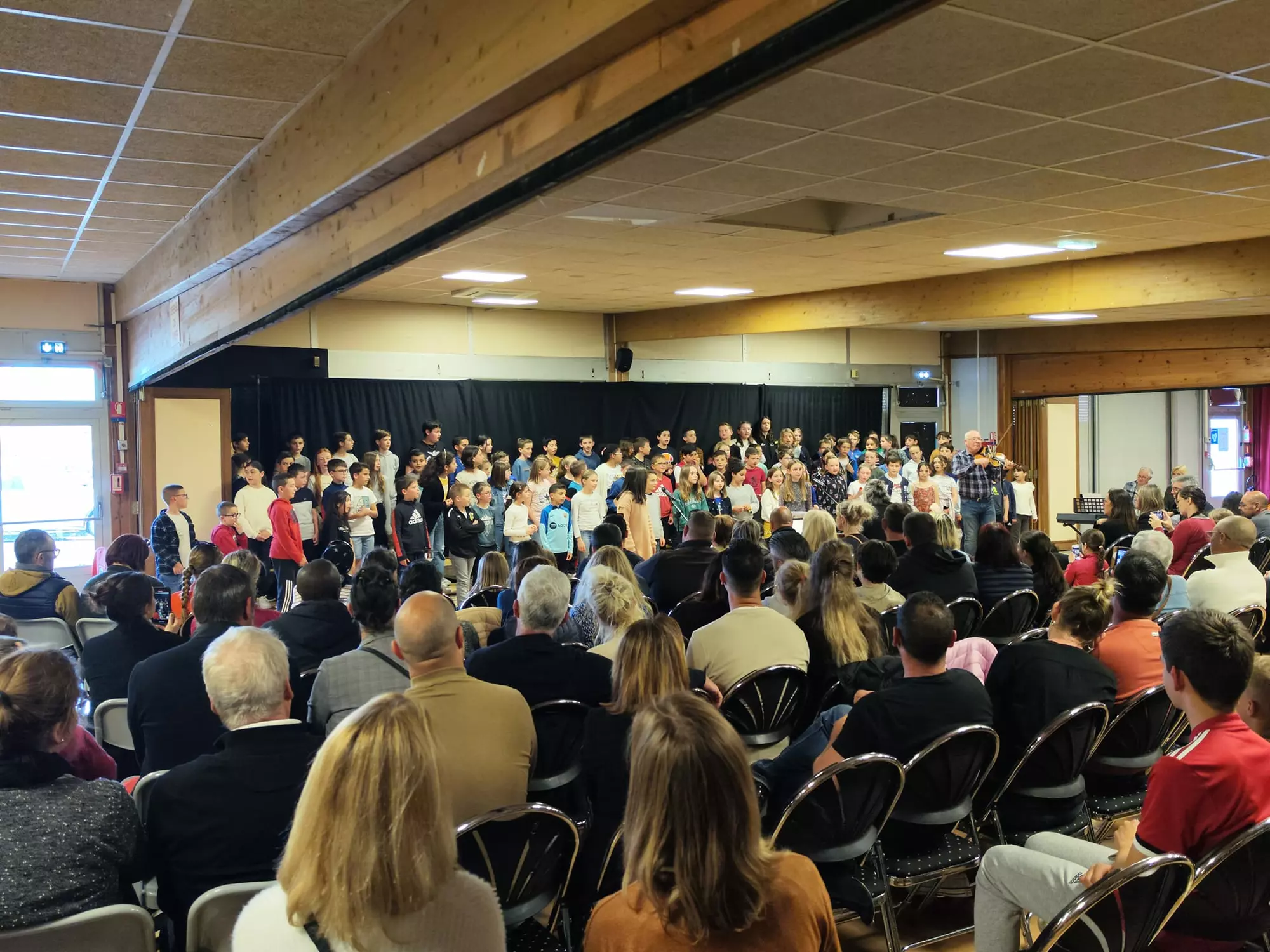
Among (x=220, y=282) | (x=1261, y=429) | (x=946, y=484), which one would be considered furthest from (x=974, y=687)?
(x=1261, y=429)

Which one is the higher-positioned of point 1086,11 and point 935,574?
point 1086,11

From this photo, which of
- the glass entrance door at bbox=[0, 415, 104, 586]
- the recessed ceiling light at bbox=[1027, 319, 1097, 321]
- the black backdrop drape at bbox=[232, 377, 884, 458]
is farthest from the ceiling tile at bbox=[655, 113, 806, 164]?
the recessed ceiling light at bbox=[1027, 319, 1097, 321]

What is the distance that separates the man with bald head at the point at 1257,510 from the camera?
313 inches

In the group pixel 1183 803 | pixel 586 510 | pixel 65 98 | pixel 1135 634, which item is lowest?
pixel 1183 803

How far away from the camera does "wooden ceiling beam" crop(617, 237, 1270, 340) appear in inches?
304

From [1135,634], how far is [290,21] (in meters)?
3.89

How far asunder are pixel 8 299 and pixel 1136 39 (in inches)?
394

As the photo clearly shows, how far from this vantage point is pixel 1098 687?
329cm

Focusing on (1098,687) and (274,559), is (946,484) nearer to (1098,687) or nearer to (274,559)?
(274,559)

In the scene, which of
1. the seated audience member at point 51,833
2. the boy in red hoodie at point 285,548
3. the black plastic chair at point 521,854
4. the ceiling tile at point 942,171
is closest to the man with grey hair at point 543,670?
the black plastic chair at point 521,854

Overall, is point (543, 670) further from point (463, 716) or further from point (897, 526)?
point (897, 526)

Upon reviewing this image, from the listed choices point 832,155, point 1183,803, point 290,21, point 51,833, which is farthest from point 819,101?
point 51,833

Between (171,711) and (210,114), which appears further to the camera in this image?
(210,114)

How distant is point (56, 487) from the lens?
10.0 meters
